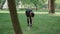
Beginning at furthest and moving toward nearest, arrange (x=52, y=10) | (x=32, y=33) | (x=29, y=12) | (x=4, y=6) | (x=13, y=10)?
(x=4, y=6) → (x=52, y=10) → (x=29, y=12) → (x=32, y=33) → (x=13, y=10)

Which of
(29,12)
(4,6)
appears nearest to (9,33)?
(29,12)

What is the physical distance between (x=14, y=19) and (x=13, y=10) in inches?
13.6

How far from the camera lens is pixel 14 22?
7938mm

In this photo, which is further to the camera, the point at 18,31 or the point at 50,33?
the point at 50,33

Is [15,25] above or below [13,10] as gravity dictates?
below

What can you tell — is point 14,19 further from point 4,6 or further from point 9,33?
point 4,6

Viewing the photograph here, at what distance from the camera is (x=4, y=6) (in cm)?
6456

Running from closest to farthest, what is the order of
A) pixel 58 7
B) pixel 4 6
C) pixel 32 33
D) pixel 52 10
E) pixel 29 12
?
pixel 32 33
pixel 29 12
pixel 52 10
pixel 4 6
pixel 58 7

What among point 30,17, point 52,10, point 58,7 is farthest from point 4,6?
point 30,17

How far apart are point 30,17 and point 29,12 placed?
460mm

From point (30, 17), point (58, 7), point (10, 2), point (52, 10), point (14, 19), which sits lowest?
point (58, 7)

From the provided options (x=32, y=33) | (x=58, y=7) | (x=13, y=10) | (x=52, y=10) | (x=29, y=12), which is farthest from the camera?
(x=58, y=7)

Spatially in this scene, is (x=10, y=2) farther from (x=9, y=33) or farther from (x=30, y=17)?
(x=30, y=17)

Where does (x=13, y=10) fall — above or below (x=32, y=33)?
above
